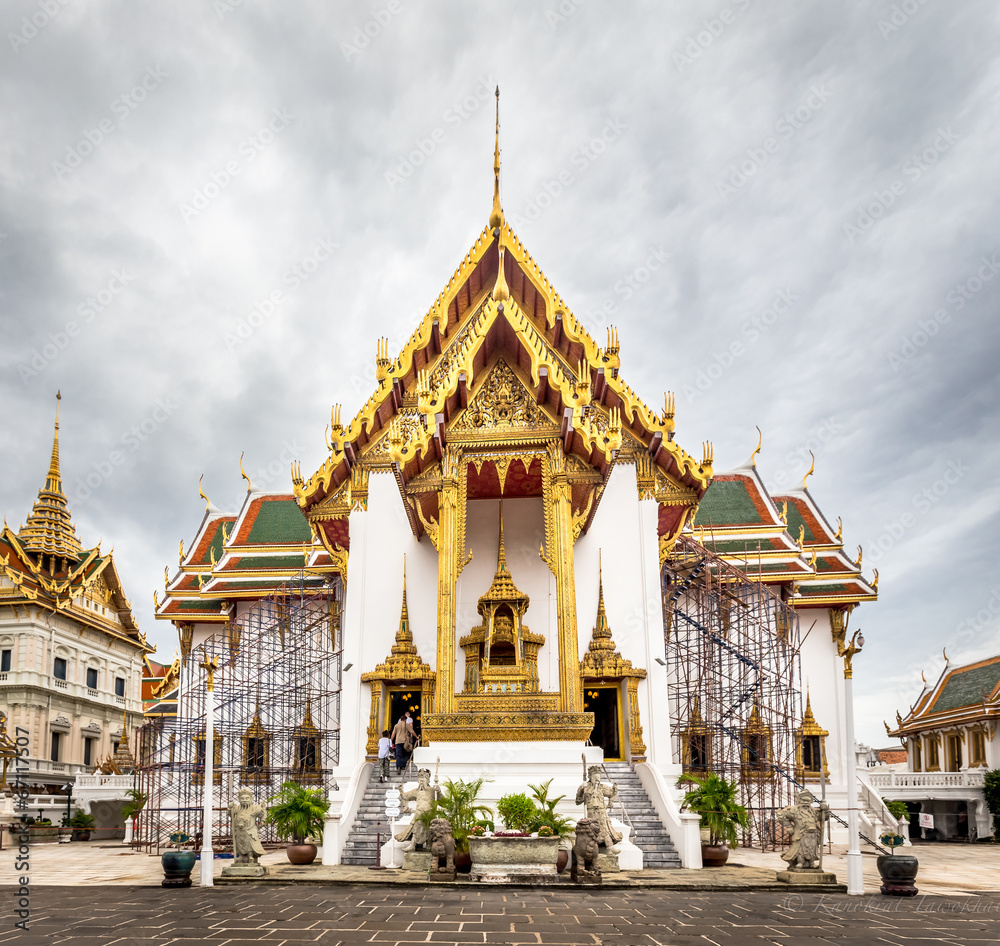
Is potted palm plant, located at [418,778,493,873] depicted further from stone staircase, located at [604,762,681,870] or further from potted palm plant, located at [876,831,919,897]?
potted palm plant, located at [876,831,919,897]

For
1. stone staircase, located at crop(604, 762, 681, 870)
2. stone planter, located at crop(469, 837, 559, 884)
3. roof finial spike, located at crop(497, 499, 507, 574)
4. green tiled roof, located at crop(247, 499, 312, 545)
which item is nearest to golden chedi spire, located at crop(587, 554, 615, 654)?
roof finial spike, located at crop(497, 499, 507, 574)

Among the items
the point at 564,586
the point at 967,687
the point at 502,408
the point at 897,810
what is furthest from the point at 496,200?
the point at 967,687

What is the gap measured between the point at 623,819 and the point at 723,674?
704 cm

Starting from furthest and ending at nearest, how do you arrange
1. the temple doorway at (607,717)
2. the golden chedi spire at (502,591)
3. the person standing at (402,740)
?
1. the temple doorway at (607,717)
2. the golden chedi spire at (502,591)
3. the person standing at (402,740)

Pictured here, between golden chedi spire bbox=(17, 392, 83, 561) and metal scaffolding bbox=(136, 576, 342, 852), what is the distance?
51.4ft

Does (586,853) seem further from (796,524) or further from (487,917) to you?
(796,524)

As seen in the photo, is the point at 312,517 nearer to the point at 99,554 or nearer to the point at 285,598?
the point at 285,598

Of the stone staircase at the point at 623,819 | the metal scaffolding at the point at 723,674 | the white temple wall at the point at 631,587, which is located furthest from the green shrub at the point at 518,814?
the metal scaffolding at the point at 723,674

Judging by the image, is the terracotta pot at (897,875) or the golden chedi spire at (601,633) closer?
the terracotta pot at (897,875)

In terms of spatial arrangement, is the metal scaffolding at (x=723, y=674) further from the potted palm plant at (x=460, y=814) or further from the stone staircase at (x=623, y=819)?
the potted palm plant at (x=460, y=814)

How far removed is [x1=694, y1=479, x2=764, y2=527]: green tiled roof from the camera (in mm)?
21328

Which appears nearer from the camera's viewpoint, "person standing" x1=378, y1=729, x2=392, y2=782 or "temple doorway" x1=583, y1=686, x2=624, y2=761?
"person standing" x1=378, y1=729, x2=392, y2=782

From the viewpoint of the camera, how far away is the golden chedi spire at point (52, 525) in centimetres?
3247

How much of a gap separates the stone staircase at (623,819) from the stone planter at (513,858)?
61.9 inches
